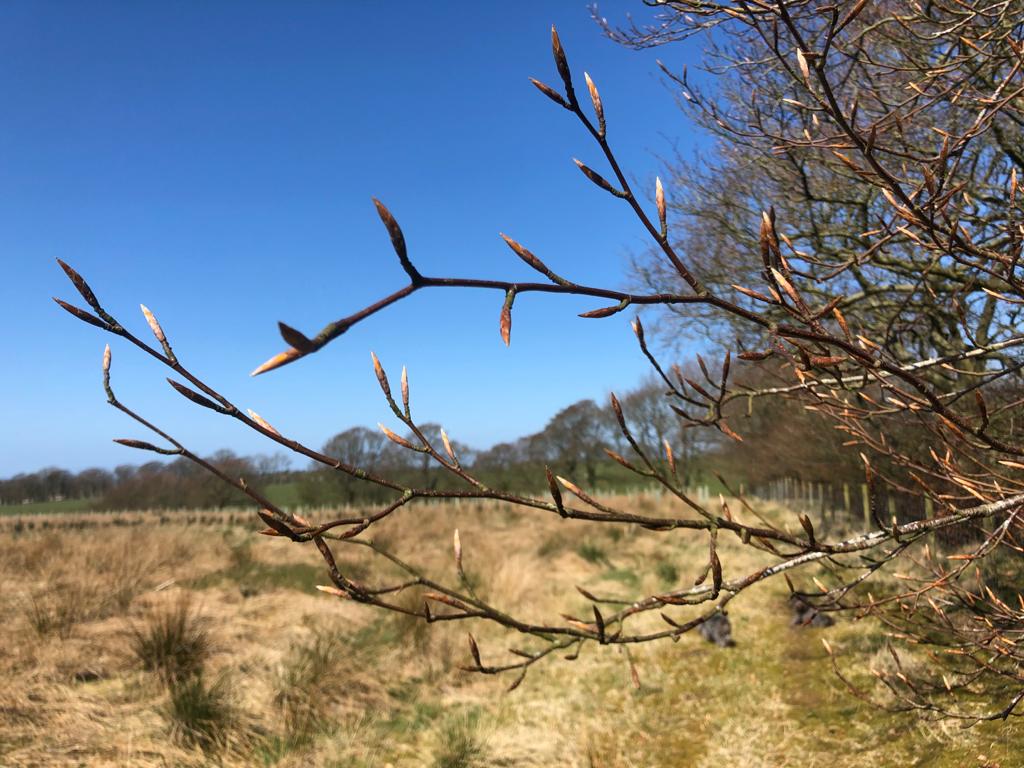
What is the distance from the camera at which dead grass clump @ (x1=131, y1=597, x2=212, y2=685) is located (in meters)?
5.37

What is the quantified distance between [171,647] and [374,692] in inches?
74.1

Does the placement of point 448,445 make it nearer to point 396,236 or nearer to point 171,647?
point 396,236

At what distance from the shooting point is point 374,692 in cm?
574

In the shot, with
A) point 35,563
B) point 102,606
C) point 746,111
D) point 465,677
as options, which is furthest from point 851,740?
point 35,563

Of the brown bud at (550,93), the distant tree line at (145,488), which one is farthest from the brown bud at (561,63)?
the distant tree line at (145,488)

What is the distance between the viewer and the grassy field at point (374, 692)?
409 cm

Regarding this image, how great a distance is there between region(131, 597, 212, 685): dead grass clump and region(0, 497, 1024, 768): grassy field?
0.02m

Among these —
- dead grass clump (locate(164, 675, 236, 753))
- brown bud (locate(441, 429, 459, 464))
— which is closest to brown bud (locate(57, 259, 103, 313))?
brown bud (locate(441, 429, 459, 464))

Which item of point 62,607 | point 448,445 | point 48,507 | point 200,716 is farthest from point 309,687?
point 48,507

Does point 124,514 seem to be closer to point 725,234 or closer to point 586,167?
point 725,234

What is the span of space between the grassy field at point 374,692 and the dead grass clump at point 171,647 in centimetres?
2

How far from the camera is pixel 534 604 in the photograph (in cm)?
903

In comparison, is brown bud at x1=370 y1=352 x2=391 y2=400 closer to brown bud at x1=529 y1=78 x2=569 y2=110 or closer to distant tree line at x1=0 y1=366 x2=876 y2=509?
brown bud at x1=529 y1=78 x2=569 y2=110

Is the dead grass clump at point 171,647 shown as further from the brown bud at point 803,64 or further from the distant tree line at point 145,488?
the distant tree line at point 145,488
